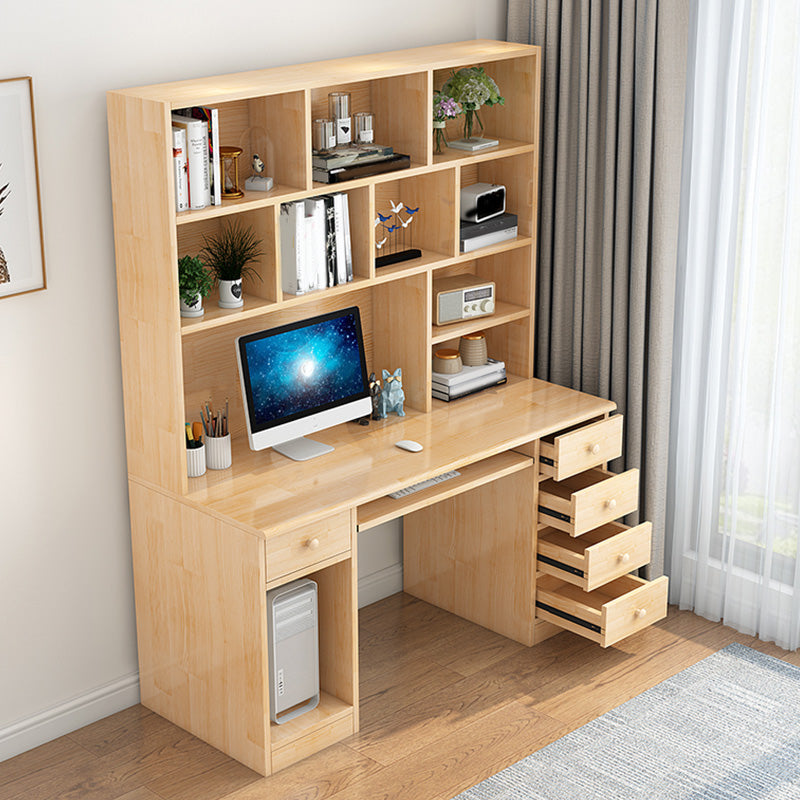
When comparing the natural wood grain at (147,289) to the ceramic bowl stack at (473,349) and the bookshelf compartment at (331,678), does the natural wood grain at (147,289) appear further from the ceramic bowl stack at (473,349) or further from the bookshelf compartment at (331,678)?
the ceramic bowl stack at (473,349)

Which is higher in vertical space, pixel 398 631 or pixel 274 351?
pixel 274 351

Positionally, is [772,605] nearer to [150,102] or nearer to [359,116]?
[359,116]

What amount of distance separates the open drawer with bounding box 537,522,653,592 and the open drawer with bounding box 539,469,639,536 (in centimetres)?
6

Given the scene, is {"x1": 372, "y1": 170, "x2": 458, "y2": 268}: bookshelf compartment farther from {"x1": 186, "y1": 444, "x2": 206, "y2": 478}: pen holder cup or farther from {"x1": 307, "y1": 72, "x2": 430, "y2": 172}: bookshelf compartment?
{"x1": 186, "y1": 444, "x2": 206, "y2": 478}: pen holder cup

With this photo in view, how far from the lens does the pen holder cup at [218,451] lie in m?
3.26

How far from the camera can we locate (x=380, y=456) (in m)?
3.40

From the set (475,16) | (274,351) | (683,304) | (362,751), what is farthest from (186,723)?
(475,16)

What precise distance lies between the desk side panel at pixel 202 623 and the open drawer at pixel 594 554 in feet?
3.51

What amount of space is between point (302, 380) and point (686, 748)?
4.83ft

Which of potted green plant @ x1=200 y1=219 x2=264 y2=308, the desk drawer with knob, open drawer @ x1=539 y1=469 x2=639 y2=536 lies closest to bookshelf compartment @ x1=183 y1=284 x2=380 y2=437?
potted green plant @ x1=200 y1=219 x2=264 y2=308

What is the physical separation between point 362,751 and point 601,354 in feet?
4.86

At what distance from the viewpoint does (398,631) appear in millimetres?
3916

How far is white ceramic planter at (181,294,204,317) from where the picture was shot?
10.0ft

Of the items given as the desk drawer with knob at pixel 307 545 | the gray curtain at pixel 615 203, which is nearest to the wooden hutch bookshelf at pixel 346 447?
the desk drawer with knob at pixel 307 545
